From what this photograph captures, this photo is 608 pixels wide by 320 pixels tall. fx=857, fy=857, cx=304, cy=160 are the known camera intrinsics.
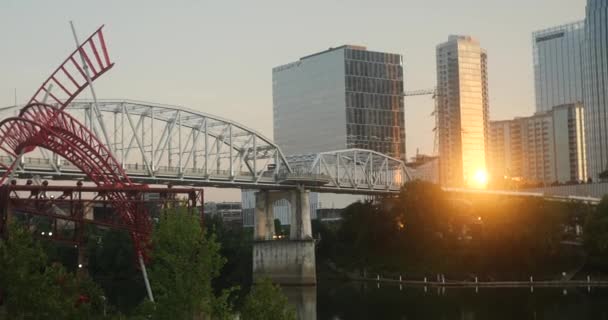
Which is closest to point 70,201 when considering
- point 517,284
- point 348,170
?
point 517,284

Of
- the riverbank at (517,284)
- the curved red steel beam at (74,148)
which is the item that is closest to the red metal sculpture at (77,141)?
the curved red steel beam at (74,148)

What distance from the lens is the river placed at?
8406 cm

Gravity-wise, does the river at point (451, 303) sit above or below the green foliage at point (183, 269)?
below

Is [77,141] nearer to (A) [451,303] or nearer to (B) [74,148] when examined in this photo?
(B) [74,148]

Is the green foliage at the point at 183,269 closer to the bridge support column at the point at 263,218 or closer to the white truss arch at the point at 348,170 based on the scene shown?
the bridge support column at the point at 263,218

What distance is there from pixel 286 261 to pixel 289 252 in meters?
1.57

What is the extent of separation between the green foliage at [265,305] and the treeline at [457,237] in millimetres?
85035

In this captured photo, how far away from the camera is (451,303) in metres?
95.1

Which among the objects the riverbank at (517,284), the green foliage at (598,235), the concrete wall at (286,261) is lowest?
the riverbank at (517,284)

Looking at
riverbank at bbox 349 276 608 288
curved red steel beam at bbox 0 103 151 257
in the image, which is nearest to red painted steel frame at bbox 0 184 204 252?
curved red steel beam at bbox 0 103 151 257

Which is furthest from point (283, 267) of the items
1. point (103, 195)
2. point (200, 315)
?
point (200, 315)

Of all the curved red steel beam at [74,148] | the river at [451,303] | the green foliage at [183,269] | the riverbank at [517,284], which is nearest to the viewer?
the green foliage at [183,269]

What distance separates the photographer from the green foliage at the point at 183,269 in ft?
153

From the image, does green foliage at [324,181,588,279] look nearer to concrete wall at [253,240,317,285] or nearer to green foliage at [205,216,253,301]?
concrete wall at [253,240,317,285]
